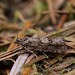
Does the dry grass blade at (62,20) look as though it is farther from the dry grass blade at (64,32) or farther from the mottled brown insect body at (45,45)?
the mottled brown insect body at (45,45)

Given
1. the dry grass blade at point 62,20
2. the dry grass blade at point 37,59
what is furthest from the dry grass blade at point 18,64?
the dry grass blade at point 62,20

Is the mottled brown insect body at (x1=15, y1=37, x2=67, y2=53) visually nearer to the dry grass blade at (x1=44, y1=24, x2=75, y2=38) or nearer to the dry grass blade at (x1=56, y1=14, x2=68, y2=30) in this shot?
the dry grass blade at (x1=44, y1=24, x2=75, y2=38)

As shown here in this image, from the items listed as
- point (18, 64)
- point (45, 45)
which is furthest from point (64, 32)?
point (18, 64)

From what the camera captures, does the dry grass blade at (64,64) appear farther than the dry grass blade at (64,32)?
No

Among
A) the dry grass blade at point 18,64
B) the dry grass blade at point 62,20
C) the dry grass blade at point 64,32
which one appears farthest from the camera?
the dry grass blade at point 62,20

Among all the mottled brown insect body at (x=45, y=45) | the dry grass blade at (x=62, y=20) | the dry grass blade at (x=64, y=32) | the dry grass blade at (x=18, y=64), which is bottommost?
the dry grass blade at (x=18, y=64)

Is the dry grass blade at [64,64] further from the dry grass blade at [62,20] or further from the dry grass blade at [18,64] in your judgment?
the dry grass blade at [62,20]

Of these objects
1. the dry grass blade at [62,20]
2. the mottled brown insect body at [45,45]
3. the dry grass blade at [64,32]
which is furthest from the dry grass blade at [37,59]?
the dry grass blade at [62,20]

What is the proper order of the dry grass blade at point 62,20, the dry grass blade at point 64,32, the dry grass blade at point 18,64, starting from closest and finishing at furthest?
the dry grass blade at point 18,64 < the dry grass blade at point 64,32 < the dry grass blade at point 62,20

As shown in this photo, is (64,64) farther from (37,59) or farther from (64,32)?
(64,32)

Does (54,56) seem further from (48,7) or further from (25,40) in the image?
(48,7)

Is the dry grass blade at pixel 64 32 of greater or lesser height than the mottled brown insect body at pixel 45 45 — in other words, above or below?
above
